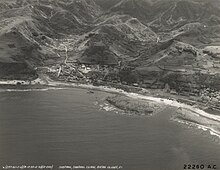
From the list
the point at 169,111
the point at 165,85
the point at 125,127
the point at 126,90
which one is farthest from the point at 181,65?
the point at 125,127

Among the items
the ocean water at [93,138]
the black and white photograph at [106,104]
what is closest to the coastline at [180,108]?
the black and white photograph at [106,104]

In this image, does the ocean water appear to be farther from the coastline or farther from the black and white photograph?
the coastline

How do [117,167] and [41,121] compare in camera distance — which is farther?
[41,121]

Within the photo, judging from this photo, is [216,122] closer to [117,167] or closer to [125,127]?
[125,127]

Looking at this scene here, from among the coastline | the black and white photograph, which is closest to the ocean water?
the black and white photograph

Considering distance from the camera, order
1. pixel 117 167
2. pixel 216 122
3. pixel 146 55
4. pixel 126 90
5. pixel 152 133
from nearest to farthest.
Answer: pixel 117 167
pixel 152 133
pixel 216 122
pixel 126 90
pixel 146 55
